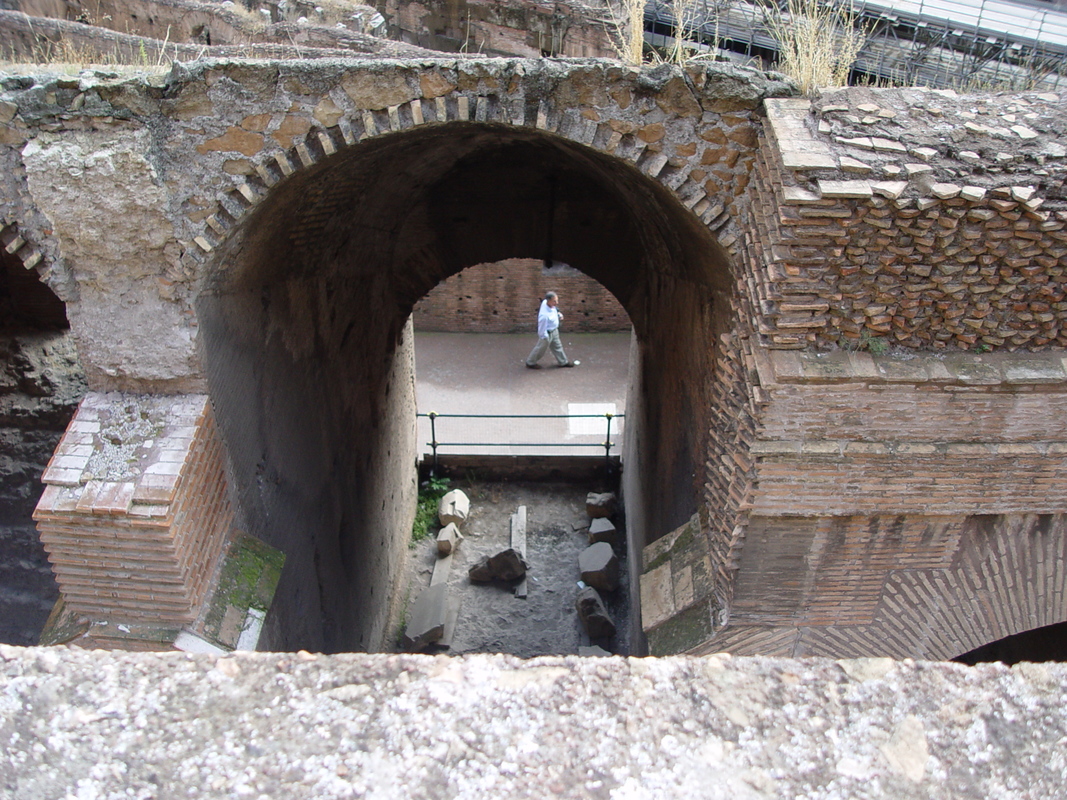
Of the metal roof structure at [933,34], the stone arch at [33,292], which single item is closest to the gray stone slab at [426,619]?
the stone arch at [33,292]

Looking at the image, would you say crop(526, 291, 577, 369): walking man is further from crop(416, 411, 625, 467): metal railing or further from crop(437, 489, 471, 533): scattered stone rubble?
crop(437, 489, 471, 533): scattered stone rubble

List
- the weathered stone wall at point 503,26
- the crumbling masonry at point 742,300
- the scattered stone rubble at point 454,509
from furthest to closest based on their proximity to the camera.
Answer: the weathered stone wall at point 503,26 < the scattered stone rubble at point 454,509 < the crumbling masonry at point 742,300

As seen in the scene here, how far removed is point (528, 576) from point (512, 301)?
6.45m

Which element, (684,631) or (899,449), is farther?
(684,631)

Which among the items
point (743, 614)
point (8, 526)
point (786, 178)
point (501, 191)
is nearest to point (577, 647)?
point (743, 614)

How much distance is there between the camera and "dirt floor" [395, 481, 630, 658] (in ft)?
24.2

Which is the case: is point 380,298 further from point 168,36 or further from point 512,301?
point 512,301

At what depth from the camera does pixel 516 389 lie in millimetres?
11766

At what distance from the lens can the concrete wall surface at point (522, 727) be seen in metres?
1.23

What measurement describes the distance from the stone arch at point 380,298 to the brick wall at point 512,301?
195 inches

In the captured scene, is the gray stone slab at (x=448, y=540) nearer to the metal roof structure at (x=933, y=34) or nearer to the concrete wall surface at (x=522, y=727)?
the metal roof structure at (x=933, y=34)

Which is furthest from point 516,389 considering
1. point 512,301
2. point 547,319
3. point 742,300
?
point 742,300

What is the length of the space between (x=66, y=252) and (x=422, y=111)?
172 centimetres

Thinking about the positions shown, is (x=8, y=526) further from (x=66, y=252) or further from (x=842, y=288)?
(x=842, y=288)
